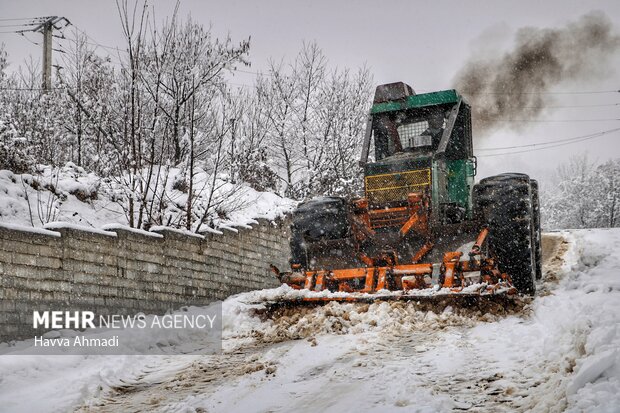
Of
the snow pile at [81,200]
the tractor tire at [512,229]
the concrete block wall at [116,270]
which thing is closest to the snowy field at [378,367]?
the tractor tire at [512,229]

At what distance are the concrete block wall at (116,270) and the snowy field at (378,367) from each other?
1257 millimetres

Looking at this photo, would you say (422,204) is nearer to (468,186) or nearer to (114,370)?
(468,186)

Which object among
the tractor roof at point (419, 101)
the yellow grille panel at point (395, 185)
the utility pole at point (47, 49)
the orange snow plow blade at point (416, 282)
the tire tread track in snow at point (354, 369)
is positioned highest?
the utility pole at point (47, 49)

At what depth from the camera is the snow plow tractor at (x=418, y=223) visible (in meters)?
7.50

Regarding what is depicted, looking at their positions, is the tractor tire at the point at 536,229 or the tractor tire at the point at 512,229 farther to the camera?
the tractor tire at the point at 536,229

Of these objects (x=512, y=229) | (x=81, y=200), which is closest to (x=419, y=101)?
(x=512, y=229)

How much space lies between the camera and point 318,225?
9.24 meters

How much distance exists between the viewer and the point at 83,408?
16.1 feet

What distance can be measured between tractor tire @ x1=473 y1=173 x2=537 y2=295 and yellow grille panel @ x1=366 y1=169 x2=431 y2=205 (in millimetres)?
1052

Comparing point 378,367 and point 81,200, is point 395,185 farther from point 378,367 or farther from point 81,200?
point 81,200

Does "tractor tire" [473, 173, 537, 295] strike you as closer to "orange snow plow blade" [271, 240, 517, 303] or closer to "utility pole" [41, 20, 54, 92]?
"orange snow plow blade" [271, 240, 517, 303]

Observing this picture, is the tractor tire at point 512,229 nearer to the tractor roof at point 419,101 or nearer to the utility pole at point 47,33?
the tractor roof at point 419,101

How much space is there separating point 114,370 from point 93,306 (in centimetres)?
230

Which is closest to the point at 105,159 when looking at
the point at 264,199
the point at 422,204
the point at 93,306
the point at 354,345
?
the point at 264,199
